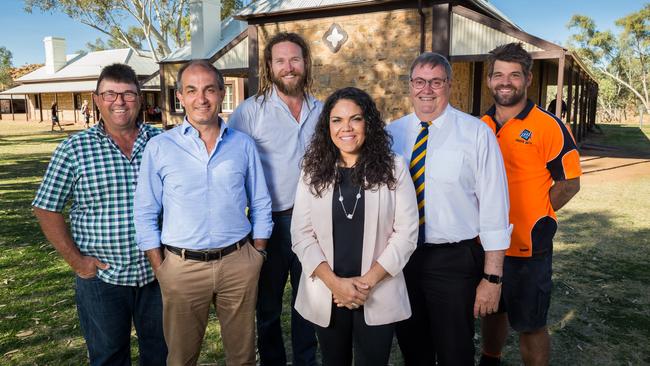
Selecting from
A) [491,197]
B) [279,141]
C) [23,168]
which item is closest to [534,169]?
[491,197]

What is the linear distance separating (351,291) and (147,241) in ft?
3.59

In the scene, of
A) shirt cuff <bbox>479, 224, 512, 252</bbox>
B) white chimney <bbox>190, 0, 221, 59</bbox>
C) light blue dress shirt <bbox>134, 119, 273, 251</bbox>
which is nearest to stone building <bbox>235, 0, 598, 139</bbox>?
white chimney <bbox>190, 0, 221, 59</bbox>

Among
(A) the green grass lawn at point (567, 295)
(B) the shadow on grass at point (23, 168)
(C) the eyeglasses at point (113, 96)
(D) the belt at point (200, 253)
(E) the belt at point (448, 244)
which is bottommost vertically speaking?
(A) the green grass lawn at point (567, 295)

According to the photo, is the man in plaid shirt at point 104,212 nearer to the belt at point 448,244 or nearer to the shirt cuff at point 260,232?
the shirt cuff at point 260,232

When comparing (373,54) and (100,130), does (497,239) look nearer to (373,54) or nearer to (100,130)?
(100,130)

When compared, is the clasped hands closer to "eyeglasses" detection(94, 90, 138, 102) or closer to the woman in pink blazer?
the woman in pink blazer

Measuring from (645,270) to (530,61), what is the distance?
12.4ft

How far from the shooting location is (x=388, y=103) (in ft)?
42.8

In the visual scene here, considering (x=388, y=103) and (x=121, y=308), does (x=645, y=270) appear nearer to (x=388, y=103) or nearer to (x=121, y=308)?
(x=121, y=308)

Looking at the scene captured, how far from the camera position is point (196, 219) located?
247 cm

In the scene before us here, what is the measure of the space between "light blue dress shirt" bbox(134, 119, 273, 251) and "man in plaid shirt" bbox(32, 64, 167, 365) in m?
0.13

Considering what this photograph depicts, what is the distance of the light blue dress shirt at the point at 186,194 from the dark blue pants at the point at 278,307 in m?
0.54

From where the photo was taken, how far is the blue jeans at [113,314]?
250 cm

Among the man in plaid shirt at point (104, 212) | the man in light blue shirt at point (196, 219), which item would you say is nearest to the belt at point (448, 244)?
the man in light blue shirt at point (196, 219)
